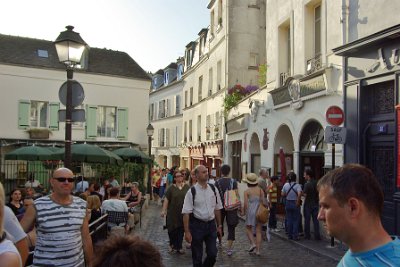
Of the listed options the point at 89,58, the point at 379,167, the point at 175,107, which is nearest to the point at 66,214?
the point at 379,167

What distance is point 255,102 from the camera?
20.0 metres

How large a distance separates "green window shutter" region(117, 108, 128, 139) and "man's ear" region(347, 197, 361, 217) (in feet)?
83.5

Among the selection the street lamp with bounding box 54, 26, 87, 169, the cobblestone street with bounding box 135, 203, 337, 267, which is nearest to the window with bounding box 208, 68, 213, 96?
the cobblestone street with bounding box 135, 203, 337, 267

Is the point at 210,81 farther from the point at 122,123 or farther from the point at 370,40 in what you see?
the point at 370,40

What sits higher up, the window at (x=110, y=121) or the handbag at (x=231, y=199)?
the window at (x=110, y=121)

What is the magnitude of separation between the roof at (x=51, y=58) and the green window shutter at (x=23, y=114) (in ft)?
6.84

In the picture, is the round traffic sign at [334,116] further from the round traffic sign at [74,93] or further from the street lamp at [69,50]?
the street lamp at [69,50]

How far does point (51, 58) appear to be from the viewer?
26.4 m

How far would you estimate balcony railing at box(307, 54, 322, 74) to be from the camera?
14.0 metres

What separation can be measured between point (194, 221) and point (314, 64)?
8.74 meters

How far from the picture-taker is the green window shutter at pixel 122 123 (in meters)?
27.0

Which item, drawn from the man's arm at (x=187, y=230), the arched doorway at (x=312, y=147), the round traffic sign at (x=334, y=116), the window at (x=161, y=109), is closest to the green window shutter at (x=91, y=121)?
the arched doorway at (x=312, y=147)

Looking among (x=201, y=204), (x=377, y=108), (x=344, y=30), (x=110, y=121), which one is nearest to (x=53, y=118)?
(x=110, y=121)

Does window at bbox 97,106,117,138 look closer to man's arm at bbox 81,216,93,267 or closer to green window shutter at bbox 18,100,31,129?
green window shutter at bbox 18,100,31,129
